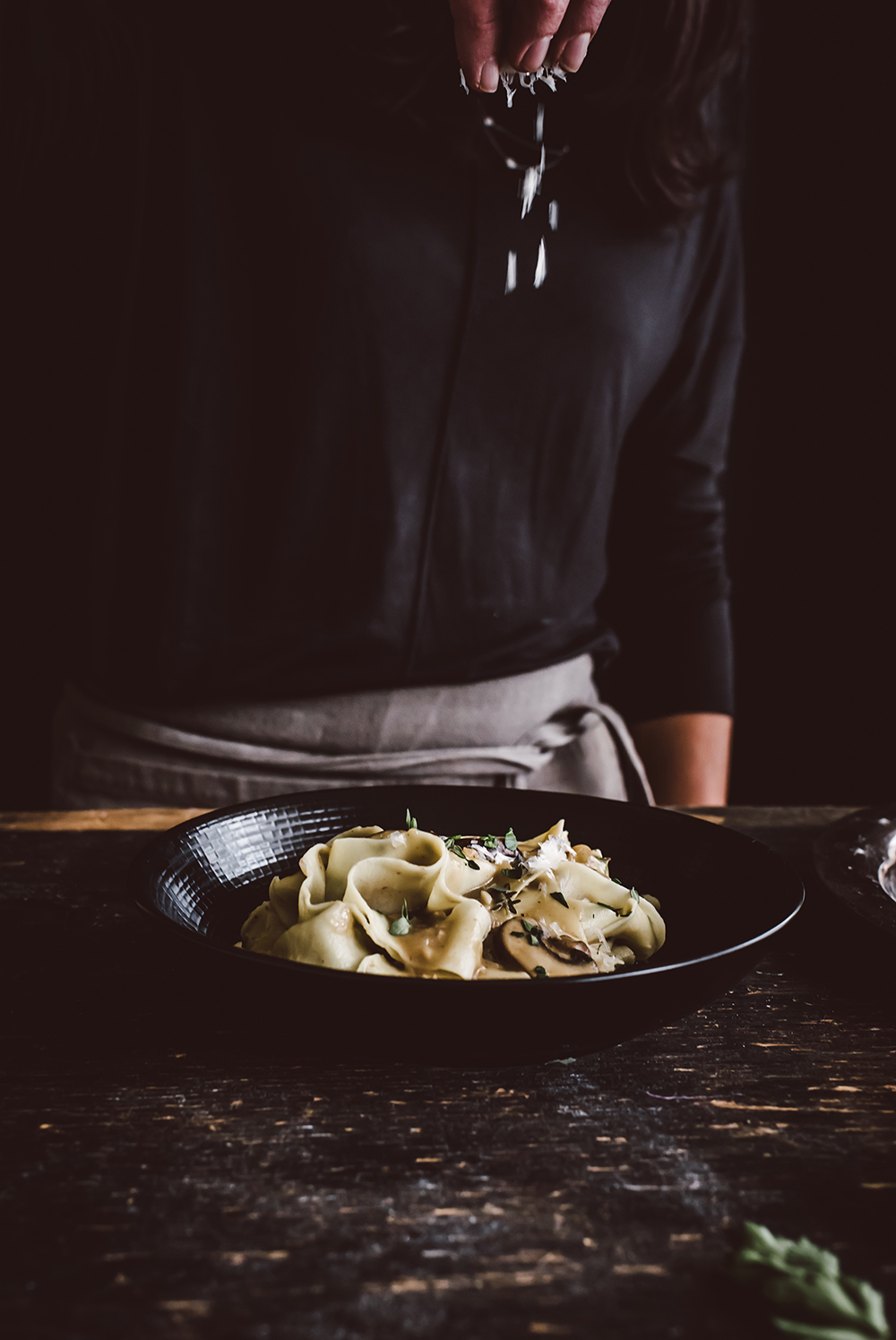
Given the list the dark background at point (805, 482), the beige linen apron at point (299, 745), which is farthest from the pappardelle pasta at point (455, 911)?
the dark background at point (805, 482)

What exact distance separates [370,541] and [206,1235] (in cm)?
115

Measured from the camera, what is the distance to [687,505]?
196 centimetres

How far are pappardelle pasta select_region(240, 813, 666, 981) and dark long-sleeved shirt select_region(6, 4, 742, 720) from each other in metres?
0.73

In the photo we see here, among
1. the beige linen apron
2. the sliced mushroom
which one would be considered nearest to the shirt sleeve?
the beige linen apron

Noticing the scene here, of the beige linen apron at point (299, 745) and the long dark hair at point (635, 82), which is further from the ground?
the long dark hair at point (635, 82)

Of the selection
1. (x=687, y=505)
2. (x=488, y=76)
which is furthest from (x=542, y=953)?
(x=687, y=505)

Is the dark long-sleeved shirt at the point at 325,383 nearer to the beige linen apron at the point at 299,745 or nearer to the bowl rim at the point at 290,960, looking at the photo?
the beige linen apron at the point at 299,745

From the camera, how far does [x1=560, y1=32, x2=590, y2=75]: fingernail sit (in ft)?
2.96

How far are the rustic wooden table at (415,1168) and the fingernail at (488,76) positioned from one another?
2.66ft

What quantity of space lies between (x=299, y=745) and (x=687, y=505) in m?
0.94

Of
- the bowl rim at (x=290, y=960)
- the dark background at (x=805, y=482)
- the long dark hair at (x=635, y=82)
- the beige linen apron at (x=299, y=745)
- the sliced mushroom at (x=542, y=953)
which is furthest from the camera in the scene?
the dark background at (x=805, y=482)

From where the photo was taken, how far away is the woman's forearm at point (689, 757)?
190 centimetres

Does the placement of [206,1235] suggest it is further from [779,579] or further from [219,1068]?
[779,579]

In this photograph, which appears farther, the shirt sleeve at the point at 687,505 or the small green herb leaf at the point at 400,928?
the shirt sleeve at the point at 687,505
